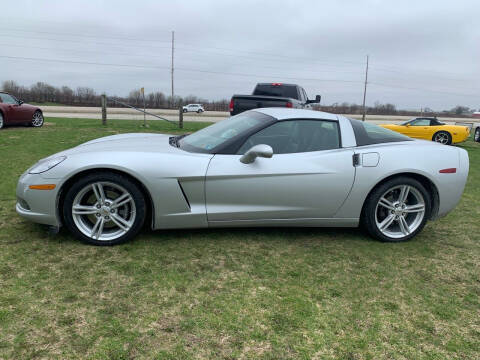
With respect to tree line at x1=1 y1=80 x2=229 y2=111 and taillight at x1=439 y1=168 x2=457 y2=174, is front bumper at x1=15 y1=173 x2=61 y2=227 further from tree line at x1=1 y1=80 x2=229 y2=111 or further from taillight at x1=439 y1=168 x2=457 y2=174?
tree line at x1=1 y1=80 x2=229 y2=111

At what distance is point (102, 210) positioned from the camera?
302 centimetres

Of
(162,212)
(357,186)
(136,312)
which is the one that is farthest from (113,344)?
(357,186)

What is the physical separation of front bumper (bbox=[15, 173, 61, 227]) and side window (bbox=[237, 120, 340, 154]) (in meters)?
1.57

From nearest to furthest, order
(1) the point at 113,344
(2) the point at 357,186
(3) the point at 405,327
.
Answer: (1) the point at 113,344 → (3) the point at 405,327 → (2) the point at 357,186

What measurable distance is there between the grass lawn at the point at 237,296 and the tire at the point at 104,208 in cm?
12

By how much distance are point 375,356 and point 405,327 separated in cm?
39

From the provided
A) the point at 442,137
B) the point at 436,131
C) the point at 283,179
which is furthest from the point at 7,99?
the point at 442,137

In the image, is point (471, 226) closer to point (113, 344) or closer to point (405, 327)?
point (405, 327)

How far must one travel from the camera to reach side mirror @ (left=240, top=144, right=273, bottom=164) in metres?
2.98

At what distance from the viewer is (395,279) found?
9.03ft

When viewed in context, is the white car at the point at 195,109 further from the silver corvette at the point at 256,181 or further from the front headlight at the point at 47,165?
the front headlight at the point at 47,165

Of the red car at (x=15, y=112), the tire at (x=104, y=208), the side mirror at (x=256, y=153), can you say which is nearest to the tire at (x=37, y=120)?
the red car at (x=15, y=112)

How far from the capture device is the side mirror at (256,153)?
9.77 ft

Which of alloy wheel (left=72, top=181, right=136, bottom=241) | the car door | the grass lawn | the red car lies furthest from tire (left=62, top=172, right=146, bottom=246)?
the red car
